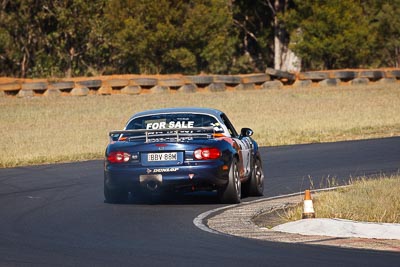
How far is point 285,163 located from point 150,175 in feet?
24.3

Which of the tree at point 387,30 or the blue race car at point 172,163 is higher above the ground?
the tree at point 387,30

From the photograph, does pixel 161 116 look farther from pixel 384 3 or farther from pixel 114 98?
pixel 384 3

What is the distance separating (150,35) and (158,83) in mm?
9534

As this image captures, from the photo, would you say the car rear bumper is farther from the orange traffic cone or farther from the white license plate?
the orange traffic cone

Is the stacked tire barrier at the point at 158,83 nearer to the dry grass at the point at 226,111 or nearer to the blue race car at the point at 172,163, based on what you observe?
the dry grass at the point at 226,111

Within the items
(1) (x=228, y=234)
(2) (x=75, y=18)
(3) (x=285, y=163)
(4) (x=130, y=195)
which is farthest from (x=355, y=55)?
(1) (x=228, y=234)

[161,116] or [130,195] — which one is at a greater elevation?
[161,116]

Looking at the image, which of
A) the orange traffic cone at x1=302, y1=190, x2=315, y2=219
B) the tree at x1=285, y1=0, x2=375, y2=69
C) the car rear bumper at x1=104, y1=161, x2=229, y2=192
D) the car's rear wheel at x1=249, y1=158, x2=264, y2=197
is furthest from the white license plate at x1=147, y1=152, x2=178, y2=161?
the tree at x1=285, y1=0, x2=375, y2=69

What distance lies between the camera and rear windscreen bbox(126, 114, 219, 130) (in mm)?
15328

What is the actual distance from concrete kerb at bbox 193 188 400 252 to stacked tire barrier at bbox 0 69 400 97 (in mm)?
28575

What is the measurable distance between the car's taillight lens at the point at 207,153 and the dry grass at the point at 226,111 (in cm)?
946

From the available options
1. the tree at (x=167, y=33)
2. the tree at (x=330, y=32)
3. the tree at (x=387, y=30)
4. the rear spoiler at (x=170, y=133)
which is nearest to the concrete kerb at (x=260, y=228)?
the rear spoiler at (x=170, y=133)

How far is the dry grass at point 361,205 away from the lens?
11836mm

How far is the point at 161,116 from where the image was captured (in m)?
15.5
